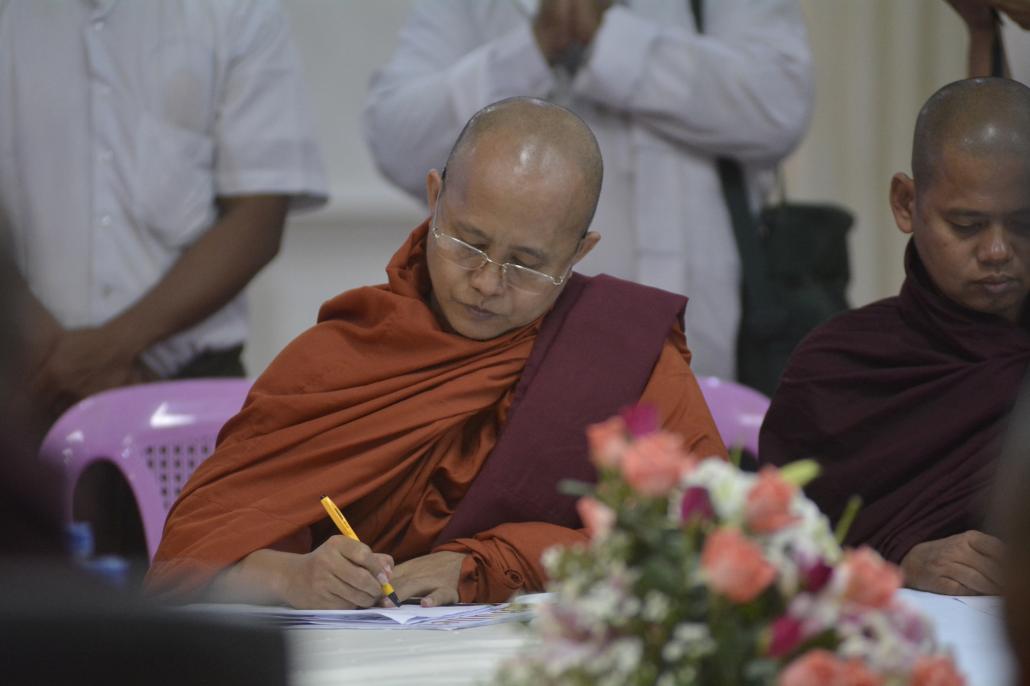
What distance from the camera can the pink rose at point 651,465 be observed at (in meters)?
1.10

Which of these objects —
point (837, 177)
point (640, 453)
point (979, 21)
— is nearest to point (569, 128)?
point (979, 21)

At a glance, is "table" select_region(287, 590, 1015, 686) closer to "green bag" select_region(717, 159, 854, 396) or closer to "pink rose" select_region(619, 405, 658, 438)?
"pink rose" select_region(619, 405, 658, 438)

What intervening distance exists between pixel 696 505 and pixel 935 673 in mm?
201

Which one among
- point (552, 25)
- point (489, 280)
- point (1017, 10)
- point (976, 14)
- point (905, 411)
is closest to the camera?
point (489, 280)

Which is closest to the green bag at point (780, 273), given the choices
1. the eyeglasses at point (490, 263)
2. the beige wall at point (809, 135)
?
the eyeglasses at point (490, 263)

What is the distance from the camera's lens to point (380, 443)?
234cm

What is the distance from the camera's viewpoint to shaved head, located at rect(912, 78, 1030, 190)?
2367 mm

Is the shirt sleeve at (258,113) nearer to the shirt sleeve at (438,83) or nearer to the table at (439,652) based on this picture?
the shirt sleeve at (438,83)

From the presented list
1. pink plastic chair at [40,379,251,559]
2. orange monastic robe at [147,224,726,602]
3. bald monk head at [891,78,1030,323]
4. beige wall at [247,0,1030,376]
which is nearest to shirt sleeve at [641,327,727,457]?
orange monastic robe at [147,224,726,602]

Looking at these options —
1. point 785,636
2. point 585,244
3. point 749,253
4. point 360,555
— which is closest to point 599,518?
point 785,636

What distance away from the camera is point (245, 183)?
3.58 m

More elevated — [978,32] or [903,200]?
[978,32]

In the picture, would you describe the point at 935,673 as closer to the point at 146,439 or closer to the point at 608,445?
the point at 608,445

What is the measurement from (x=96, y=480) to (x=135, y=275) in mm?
649
